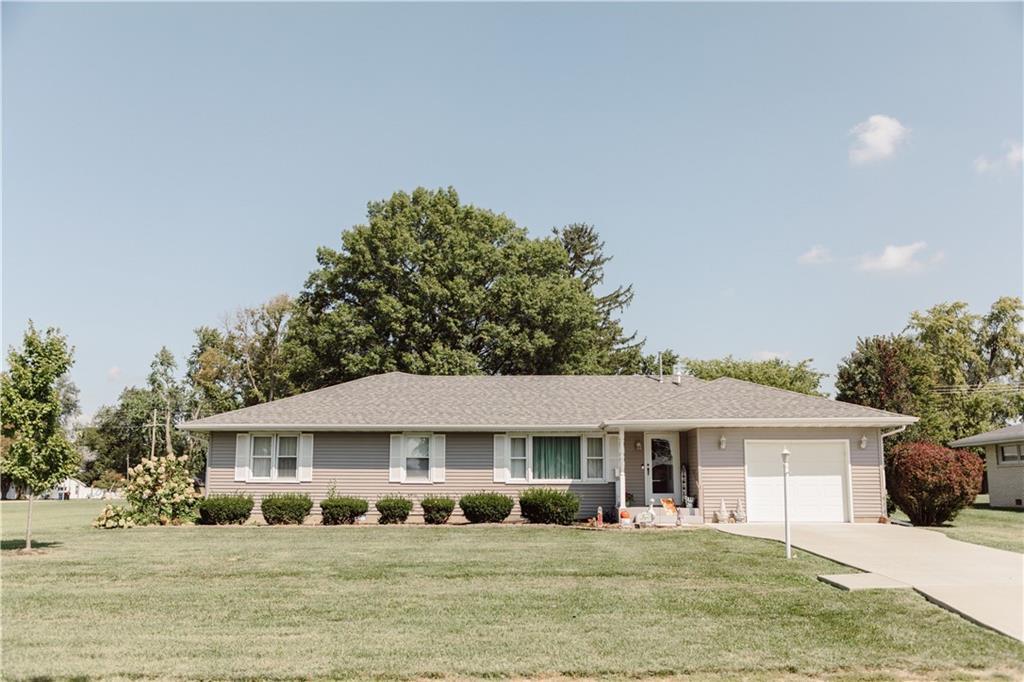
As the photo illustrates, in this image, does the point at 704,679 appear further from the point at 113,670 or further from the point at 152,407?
the point at 152,407

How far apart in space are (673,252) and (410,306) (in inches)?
562

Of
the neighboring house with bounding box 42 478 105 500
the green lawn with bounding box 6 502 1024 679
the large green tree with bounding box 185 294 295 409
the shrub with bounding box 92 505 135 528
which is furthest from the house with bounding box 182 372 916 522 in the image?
the neighboring house with bounding box 42 478 105 500

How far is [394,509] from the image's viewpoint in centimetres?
2159

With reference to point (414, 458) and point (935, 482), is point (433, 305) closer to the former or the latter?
A: point (414, 458)

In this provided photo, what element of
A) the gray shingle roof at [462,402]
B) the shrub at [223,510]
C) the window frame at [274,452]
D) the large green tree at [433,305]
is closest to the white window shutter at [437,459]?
the gray shingle roof at [462,402]

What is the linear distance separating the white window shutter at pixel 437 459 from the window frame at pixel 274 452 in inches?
160

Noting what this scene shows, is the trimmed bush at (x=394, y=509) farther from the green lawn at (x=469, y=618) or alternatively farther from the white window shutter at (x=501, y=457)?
the green lawn at (x=469, y=618)

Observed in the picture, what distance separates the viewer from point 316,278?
40.1 meters

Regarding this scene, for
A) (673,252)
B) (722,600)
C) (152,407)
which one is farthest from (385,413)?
(152,407)

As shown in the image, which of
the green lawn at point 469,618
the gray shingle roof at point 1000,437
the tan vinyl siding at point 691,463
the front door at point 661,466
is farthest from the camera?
the gray shingle roof at point 1000,437

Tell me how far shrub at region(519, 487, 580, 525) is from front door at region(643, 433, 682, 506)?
7.82 ft

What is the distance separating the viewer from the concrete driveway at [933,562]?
29.3 feet

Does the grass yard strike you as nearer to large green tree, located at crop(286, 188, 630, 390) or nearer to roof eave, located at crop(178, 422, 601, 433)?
roof eave, located at crop(178, 422, 601, 433)

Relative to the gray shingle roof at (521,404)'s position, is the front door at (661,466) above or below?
below
